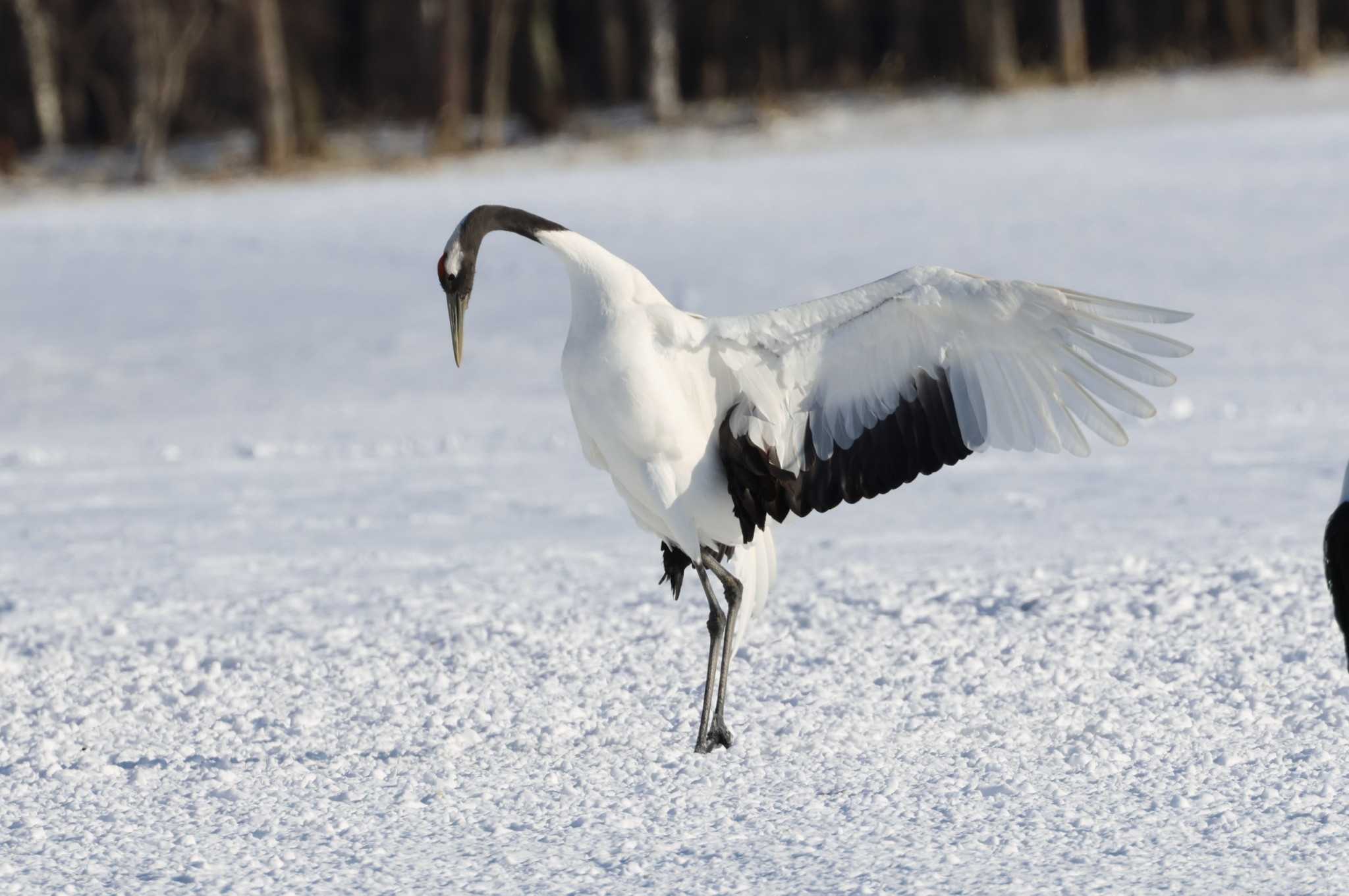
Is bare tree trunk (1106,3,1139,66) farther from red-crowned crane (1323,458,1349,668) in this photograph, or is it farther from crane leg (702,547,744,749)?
red-crowned crane (1323,458,1349,668)

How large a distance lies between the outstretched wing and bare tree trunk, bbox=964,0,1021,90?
18.5m

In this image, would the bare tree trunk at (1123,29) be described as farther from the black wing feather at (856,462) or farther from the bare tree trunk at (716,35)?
the black wing feather at (856,462)

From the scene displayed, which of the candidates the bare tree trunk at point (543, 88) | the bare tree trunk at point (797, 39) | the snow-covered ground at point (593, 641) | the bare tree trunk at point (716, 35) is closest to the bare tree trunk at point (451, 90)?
the bare tree trunk at point (543, 88)

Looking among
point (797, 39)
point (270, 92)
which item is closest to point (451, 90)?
point (270, 92)

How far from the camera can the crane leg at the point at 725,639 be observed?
4.69 meters

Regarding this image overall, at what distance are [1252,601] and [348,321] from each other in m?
9.63

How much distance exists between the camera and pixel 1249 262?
→ 46.0 feet

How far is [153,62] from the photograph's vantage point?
21.2 m

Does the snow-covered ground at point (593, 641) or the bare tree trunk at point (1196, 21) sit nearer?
the snow-covered ground at point (593, 641)

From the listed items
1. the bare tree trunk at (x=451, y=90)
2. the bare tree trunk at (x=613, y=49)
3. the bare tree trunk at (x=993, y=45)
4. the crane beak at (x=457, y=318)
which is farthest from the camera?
the bare tree trunk at (x=613, y=49)

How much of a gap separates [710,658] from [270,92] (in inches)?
679

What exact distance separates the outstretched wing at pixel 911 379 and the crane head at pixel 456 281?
0.62 metres

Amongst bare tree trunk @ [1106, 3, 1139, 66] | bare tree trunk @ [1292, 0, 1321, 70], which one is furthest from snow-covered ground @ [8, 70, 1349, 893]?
bare tree trunk @ [1106, 3, 1139, 66]

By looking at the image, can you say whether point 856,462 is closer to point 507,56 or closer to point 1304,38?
point 1304,38
